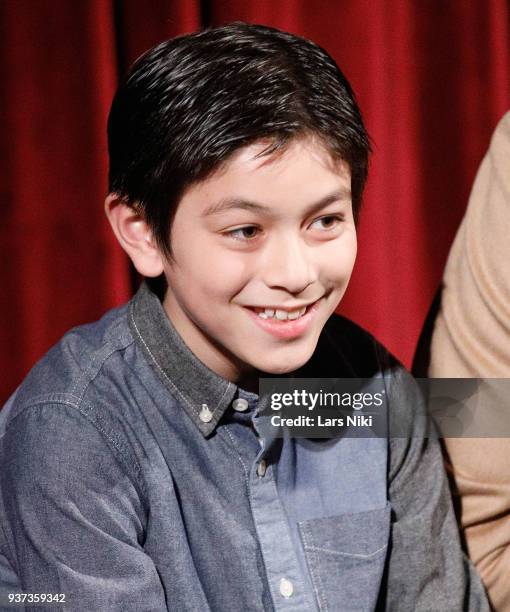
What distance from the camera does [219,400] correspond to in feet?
3.20

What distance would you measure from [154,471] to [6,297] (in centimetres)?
66

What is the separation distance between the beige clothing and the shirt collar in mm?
326

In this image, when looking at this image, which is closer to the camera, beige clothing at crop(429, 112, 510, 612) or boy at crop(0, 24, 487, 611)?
boy at crop(0, 24, 487, 611)

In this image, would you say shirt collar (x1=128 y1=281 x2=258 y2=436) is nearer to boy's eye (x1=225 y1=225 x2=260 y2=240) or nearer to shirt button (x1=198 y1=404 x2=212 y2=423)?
shirt button (x1=198 y1=404 x2=212 y2=423)

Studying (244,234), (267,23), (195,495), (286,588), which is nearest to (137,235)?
(244,234)

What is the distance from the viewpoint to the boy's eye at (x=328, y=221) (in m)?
0.89

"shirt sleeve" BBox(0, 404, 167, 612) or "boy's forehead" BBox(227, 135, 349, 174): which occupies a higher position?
"boy's forehead" BBox(227, 135, 349, 174)

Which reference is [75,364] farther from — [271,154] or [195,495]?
[271,154]

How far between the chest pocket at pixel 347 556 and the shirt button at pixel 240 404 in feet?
0.49

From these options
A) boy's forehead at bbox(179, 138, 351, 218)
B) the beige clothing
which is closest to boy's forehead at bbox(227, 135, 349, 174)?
boy's forehead at bbox(179, 138, 351, 218)

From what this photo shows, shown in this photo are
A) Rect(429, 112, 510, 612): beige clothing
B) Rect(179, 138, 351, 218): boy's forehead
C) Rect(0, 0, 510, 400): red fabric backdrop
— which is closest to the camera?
Rect(179, 138, 351, 218): boy's forehead

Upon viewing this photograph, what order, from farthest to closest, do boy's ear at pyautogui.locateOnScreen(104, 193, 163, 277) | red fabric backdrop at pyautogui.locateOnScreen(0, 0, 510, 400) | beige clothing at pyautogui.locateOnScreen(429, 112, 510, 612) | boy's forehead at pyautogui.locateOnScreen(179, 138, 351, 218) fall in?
red fabric backdrop at pyautogui.locateOnScreen(0, 0, 510, 400)
beige clothing at pyautogui.locateOnScreen(429, 112, 510, 612)
boy's ear at pyautogui.locateOnScreen(104, 193, 163, 277)
boy's forehead at pyautogui.locateOnScreen(179, 138, 351, 218)

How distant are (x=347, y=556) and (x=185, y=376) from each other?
285 mm

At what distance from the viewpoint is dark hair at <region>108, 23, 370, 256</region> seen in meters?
0.85
